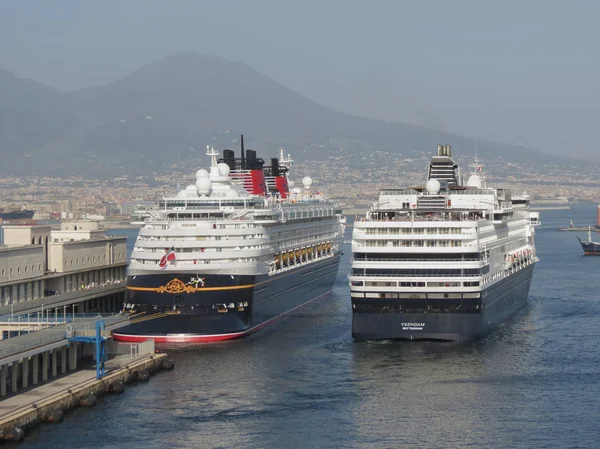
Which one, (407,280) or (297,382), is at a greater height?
(407,280)

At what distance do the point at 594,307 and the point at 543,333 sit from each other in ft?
32.1

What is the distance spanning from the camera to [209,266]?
46.0 m

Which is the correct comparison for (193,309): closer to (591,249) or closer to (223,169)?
(223,169)

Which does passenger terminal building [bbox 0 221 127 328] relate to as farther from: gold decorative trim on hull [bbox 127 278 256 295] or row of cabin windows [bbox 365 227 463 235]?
row of cabin windows [bbox 365 227 463 235]

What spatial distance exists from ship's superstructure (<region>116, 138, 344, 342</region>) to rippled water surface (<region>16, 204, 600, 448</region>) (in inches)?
52.8

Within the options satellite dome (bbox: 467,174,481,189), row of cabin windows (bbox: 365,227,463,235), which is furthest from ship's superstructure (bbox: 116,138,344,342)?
satellite dome (bbox: 467,174,481,189)

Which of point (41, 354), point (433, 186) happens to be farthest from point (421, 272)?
point (41, 354)

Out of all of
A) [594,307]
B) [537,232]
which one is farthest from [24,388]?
[537,232]

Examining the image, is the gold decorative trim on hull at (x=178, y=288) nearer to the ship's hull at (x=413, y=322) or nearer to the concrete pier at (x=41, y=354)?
the concrete pier at (x=41, y=354)

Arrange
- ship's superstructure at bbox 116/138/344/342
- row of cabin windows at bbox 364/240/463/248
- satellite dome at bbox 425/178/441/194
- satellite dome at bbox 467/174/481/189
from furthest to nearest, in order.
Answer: satellite dome at bbox 467/174/481/189 → satellite dome at bbox 425/178/441/194 → ship's superstructure at bbox 116/138/344/342 → row of cabin windows at bbox 364/240/463/248

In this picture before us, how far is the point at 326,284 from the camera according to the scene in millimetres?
65375

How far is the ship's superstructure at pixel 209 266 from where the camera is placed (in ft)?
148

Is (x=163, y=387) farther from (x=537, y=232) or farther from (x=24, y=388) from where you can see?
(x=537, y=232)

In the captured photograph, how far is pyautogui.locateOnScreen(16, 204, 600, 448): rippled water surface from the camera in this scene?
102ft
